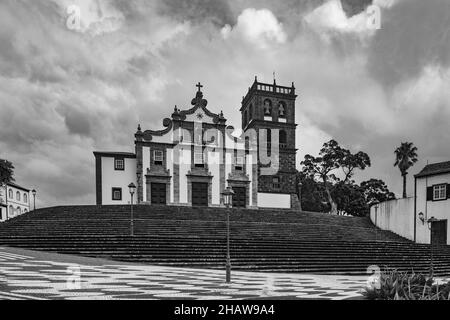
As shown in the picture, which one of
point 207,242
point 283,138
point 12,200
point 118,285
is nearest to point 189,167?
point 283,138

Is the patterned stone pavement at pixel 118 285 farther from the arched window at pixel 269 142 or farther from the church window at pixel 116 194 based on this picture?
the arched window at pixel 269 142

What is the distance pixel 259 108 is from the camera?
45094 millimetres

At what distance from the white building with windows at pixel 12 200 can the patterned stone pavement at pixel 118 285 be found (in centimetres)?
4400

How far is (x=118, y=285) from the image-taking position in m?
9.94

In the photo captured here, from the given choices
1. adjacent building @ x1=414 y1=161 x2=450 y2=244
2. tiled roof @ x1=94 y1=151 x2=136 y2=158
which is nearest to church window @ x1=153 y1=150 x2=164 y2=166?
tiled roof @ x1=94 y1=151 x2=136 y2=158

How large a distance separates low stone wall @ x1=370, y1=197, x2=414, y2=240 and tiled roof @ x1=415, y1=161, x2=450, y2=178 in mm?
2535

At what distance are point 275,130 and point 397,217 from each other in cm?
1880

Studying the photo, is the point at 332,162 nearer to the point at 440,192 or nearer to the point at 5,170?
the point at 440,192

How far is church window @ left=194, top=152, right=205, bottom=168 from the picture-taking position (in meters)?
37.0

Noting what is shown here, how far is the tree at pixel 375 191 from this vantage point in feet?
167

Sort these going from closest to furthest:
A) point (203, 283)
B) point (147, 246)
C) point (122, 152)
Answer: point (203, 283) → point (147, 246) → point (122, 152)

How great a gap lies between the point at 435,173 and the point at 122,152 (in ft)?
97.9
